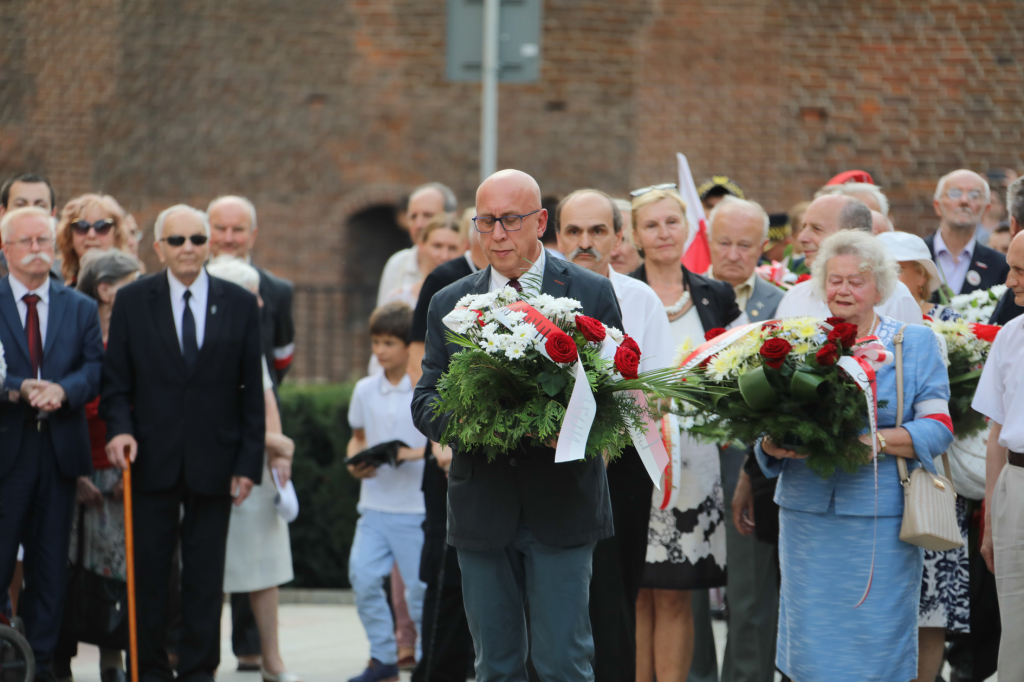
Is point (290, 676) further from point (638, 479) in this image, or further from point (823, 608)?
point (823, 608)

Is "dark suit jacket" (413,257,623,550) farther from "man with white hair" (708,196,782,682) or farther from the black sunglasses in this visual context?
the black sunglasses

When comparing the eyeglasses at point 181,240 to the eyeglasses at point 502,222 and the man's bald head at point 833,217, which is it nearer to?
the eyeglasses at point 502,222

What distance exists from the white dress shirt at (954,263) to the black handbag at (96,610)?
5016 mm

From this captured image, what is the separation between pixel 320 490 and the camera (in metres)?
8.80

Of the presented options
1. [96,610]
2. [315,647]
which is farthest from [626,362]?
[315,647]

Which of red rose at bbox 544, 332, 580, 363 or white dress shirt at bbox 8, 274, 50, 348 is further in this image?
white dress shirt at bbox 8, 274, 50, 348

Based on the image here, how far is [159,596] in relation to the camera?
227 inches

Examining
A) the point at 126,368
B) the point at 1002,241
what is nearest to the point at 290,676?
the point at 126,368

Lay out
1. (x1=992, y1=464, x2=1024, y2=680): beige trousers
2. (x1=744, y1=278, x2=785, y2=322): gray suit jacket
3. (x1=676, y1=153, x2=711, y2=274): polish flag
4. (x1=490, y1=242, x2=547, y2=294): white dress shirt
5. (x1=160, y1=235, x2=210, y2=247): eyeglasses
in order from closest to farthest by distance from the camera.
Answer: (x1=490, y1=242, x2=547, y2=294): white dress shirt < (x1=992, y1=464, x2=1024, y2=680): beige trousers < (x1=160, y1=235, x2=210, y2=247): eyeglasses < (x1=744, y1=278, x2=785, y2=322): gray suit jacket < (x1=676, y1=153, x2=711, y2=274): polish flag

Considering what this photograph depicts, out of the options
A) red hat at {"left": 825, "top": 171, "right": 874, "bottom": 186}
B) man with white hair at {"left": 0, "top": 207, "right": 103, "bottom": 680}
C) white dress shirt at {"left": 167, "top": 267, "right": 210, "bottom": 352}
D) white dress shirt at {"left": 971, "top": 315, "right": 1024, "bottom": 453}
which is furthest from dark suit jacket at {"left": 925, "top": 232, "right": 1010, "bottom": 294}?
man with white hair at {"left": 0, "top": 207, "right": 103, "bottom": 680}

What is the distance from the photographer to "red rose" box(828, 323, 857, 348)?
4.40m

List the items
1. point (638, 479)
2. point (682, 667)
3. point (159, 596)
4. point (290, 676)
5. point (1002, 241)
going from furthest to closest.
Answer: point (1002, 241)
point (290, 676)
point (159, 596)
point (682, 667)
point (638, 479)

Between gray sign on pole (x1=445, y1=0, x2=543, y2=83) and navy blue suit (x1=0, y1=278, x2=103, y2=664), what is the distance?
363cm

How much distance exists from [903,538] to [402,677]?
10.3ft
